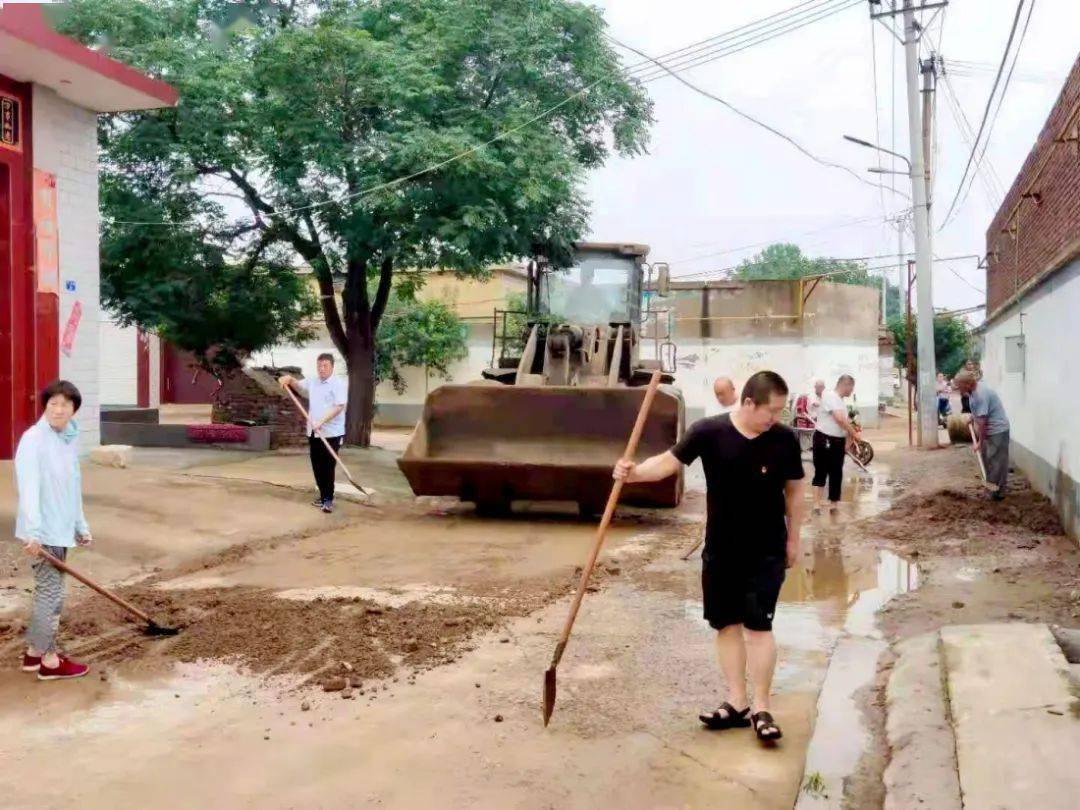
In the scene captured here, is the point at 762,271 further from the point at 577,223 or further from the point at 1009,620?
the point at 1009,620

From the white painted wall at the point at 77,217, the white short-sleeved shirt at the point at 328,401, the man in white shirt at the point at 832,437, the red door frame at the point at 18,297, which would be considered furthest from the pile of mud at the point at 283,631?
the man in white shirt at the point at 832,437

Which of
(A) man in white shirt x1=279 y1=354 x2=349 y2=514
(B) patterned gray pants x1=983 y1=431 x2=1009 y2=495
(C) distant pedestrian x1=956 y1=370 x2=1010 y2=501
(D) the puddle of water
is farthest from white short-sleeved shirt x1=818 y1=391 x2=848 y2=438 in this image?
(A) man in white shirt x1=279 y1=354 x2=349 y2=514

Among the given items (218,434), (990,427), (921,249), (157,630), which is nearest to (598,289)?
(990,427)

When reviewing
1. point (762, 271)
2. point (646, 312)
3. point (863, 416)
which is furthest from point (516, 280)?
point (762, 271)

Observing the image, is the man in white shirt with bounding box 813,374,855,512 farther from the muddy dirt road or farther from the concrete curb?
the concrete curb

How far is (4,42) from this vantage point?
10.6 m

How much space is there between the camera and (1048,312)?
1162 cm

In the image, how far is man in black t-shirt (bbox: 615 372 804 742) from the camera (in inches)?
183

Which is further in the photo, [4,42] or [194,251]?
[194,251]

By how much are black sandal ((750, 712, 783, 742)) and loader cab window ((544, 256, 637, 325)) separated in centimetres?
870

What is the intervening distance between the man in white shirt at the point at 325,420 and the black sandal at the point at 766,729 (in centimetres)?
713

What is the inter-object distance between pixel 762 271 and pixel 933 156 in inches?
2548

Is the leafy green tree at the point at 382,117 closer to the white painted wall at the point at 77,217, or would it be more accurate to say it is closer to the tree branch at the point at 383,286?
the tree branch at the point at 383,286

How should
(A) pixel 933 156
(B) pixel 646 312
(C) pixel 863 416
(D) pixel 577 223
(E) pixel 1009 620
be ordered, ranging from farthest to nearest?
(C) pixel 863 416
(A) pixel 933 156
(D) pixel 577 223
(B) pixel 646 312
(E) pixel 1009 620
